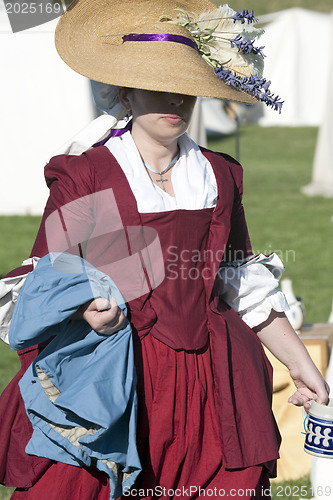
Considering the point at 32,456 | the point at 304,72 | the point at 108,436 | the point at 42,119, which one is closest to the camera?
the point at 108,436

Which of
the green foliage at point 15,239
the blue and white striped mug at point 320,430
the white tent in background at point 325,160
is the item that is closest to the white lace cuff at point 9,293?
the blue and white striped mug at point 320,430

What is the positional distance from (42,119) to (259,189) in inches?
142

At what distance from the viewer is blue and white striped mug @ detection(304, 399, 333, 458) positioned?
2.07m

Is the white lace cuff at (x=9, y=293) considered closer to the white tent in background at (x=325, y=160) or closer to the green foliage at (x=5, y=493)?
the green foliage at (x=5, y=493)

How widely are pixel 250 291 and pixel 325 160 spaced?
9.83 meters

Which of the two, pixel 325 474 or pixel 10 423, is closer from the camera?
pixel 10 423

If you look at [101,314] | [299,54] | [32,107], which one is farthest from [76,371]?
[299,54]

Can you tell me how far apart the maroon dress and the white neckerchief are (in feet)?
0.09

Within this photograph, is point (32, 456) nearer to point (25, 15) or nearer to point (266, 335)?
point (266, 335)

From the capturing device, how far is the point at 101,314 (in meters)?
1.77

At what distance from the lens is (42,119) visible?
973cm

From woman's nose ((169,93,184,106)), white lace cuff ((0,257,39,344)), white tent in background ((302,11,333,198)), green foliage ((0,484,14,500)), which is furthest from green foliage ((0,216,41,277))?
woman's nose ((169,93,184,106))

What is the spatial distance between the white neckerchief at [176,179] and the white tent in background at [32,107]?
7.24 m

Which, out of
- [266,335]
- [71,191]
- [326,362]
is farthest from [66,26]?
[326,362]
